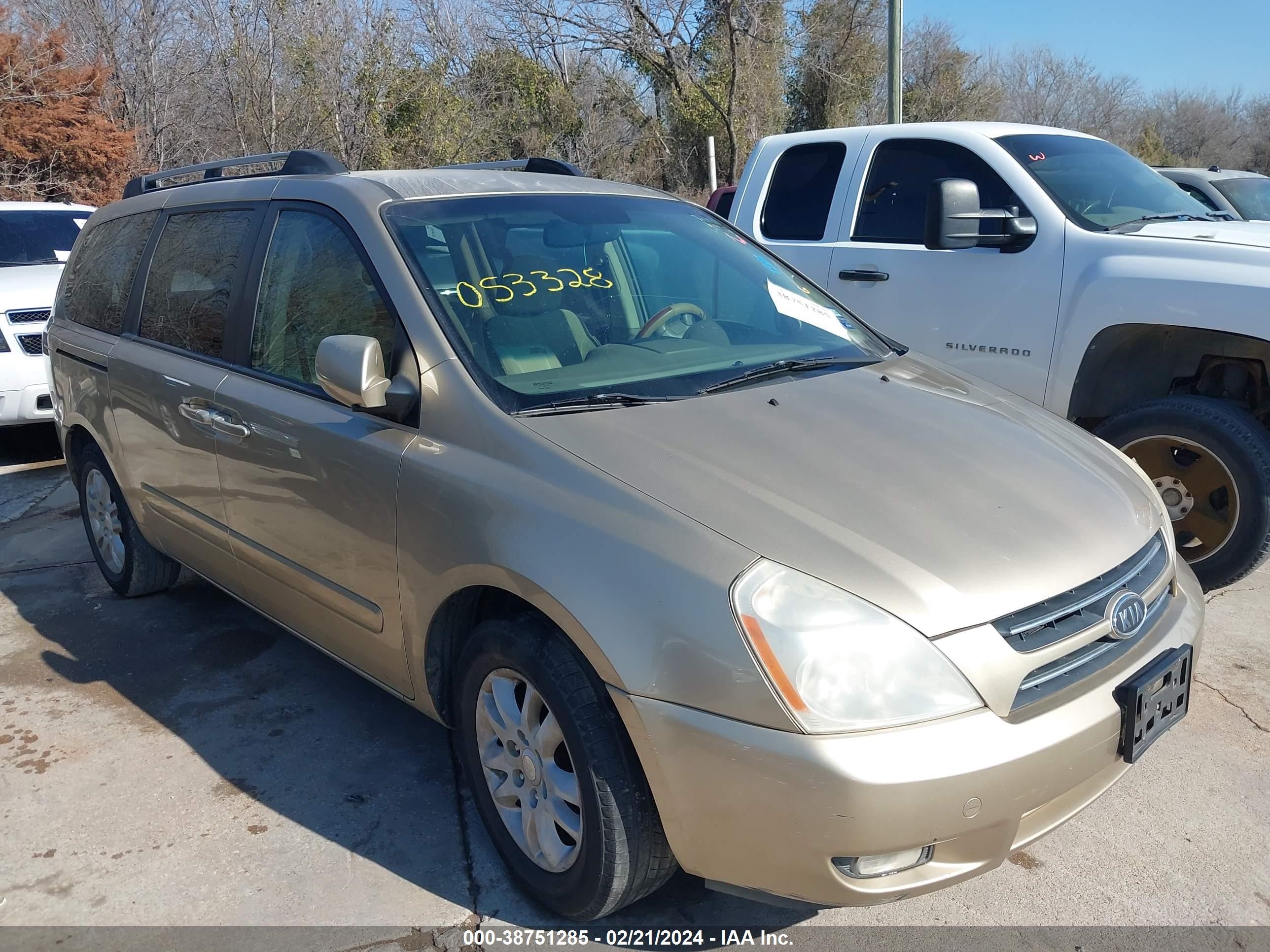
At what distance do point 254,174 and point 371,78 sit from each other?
13100 mm

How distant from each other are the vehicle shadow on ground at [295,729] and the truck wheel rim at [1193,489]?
106 inches

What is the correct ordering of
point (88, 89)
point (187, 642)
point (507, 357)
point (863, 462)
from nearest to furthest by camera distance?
1. point (863, 462)
2. point (507, 357)
3. point (187, 642)
4. point (88, 89)

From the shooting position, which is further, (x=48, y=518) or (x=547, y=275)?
(x=48, y=518)

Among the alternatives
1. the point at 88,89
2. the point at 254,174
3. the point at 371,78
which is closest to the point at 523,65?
the point at 371,78

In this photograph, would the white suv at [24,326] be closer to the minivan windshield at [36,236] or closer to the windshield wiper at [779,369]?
the minivan windshield at [36,236]

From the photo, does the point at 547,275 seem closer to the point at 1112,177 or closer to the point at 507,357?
the point at 507,357

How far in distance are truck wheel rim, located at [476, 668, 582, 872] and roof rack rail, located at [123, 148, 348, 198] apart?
1899 mm

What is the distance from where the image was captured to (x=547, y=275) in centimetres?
313

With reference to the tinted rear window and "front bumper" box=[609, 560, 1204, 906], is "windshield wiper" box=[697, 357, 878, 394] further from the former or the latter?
the tinted rear window

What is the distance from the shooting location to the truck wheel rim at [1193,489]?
165 inches

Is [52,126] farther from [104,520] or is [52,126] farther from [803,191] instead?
[803,191]

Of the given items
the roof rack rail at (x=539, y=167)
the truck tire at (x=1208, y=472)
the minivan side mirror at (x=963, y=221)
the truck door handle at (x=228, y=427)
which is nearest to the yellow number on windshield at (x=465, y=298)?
the truck door handle at (x=228, y=427)

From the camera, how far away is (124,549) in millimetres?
4684

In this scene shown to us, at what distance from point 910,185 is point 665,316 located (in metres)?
2.61
